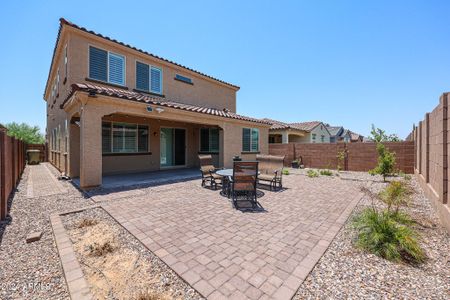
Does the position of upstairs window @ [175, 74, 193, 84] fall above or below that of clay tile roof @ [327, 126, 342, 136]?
above

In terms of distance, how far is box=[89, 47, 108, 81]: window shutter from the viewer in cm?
973

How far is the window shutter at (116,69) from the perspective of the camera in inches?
409

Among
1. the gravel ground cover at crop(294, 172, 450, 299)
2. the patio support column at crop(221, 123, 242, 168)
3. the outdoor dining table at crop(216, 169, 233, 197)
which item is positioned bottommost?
the gravel ground cover at crop(294, 172, 450, 299)

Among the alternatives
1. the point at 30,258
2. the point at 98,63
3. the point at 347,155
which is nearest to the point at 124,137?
the point at 98,63

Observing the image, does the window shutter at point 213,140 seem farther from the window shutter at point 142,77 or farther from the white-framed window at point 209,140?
the window shutter at point 142,77

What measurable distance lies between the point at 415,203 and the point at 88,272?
341 inches

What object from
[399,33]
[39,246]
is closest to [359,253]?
[39,246]

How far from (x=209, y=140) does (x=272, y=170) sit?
24.4 feet

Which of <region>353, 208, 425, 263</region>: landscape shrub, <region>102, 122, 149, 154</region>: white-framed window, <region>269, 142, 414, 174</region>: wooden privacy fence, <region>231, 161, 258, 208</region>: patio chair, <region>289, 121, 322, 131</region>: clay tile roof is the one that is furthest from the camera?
<region>289, 121, 322, 131</region>: clay tile roof

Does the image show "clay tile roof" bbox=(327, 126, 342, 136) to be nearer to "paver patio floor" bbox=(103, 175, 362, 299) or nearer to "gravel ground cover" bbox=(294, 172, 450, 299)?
"paver patio floor" bbox=(103, 175, 362, 299)

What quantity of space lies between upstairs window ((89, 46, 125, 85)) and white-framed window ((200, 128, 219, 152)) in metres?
6.30

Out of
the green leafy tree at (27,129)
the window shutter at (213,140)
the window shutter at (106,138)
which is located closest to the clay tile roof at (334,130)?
the window shutter at (213,140)

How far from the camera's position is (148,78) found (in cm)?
1202

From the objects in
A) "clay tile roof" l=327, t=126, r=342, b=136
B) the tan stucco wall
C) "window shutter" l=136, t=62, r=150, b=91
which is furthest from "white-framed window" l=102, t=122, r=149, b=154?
"clay tile roof" l=327, t=126, r=342, b=136
